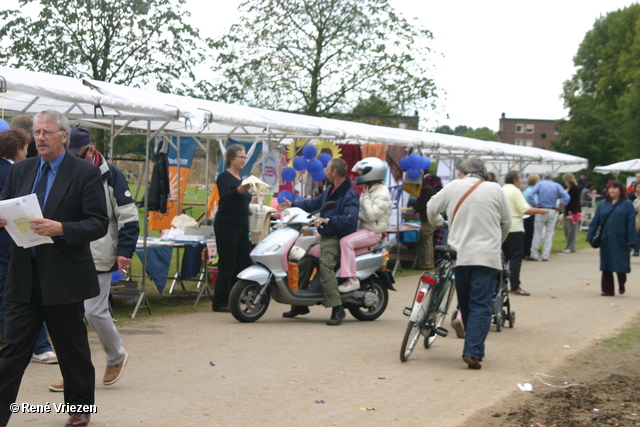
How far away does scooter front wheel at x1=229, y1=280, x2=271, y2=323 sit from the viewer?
28.5 feet

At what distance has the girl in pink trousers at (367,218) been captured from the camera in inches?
352

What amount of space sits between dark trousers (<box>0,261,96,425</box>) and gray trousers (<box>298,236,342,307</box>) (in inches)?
175

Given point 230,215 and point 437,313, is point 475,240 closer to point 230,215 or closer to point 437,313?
point 437,313

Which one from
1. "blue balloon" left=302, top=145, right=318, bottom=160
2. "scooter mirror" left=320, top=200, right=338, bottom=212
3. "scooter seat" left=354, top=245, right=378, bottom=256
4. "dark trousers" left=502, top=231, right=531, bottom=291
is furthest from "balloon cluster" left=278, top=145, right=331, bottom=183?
"scooter mirror" left=320, top=200, right=338, bottom=212

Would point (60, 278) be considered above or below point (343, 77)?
below

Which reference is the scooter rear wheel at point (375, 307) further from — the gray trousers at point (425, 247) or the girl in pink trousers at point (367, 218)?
the gray trousers at point (425, 247)

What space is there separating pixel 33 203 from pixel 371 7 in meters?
32.1

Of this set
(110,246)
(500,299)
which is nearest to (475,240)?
(500,299)

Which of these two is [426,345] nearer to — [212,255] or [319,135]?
[212,255]

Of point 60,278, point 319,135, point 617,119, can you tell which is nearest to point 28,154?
point 60,278

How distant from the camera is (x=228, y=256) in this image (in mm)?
9453

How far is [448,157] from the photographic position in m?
20.9

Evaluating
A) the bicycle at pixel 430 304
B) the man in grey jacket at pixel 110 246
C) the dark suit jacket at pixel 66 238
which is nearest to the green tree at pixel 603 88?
the bicycle at pixel 430 304

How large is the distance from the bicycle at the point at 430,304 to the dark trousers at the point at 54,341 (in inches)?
126
